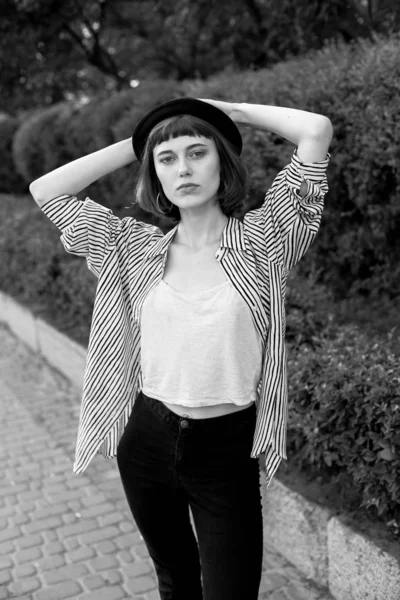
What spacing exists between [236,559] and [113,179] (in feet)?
18.2

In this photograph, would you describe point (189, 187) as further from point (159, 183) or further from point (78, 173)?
point (78, 173)

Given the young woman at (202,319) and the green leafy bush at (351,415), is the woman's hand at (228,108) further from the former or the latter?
the green leafy bush at (351,415)

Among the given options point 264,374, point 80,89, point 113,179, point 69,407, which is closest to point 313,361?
point 264,374

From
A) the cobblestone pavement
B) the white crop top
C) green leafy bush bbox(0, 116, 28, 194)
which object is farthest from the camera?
green leafy bush bbox(0, 116, 28, 194)

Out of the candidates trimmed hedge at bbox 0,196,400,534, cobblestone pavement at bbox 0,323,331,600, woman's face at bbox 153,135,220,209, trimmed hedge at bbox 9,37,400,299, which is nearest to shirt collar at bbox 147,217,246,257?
woman's face at bbox 153,135,220,209

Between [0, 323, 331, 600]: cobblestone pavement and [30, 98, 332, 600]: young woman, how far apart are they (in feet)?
3.45

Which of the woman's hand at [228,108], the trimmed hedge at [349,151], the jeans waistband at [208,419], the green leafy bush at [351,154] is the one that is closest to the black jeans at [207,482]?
the jeans waistband at [208,419]

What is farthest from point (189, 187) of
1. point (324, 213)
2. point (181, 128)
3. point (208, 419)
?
point (324, 213)

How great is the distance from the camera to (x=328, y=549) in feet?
9.39

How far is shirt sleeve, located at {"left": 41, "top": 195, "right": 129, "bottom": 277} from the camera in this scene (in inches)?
86.6

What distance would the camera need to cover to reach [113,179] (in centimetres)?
708

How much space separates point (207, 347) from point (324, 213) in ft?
7.86

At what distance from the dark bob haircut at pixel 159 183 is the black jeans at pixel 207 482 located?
26.5 inches

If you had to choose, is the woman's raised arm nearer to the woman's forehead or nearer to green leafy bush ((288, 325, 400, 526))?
the woman's forehead
